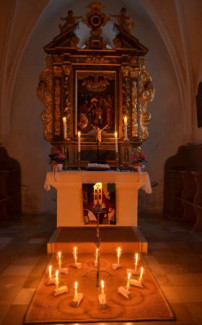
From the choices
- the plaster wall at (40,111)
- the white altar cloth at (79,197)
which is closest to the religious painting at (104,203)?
the white altar cloth at (79,197)

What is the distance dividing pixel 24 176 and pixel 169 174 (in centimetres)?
413

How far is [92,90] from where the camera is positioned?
21.8ft

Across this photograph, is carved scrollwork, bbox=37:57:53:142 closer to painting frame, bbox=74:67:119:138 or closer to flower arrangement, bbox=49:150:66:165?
painting frame, bbox=74:67:119:138

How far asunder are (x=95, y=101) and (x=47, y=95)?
1067 millimetres

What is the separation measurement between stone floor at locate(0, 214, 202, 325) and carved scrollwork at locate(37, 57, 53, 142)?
7.24 ft

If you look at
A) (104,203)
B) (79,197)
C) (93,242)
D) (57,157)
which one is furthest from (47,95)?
(93,242)

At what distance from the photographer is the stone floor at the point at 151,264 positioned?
123 inches

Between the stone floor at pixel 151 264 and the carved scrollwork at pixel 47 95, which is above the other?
the carved scrollwork at pixel 47 95

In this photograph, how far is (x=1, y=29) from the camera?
789 cm

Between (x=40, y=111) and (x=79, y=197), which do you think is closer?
(x=79, y=197)

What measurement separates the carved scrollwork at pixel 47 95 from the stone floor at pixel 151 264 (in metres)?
2.21

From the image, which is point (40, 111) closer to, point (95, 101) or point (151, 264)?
point (95, 101)

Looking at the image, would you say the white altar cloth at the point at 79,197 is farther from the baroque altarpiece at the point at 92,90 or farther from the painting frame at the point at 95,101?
the painting frame at the point at 95,101

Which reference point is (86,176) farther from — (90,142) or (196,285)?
(196,285)
